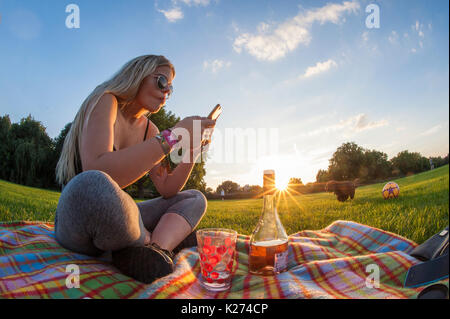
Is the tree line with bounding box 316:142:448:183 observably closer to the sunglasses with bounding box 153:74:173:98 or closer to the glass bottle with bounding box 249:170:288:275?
the glass bottle with bounding box 249:170:288:275

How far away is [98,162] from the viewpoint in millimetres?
1206

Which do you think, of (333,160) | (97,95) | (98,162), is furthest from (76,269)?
(333,160)

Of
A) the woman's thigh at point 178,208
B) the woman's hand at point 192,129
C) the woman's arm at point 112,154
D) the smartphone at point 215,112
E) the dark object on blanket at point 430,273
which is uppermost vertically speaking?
the smartphone at point 215,112

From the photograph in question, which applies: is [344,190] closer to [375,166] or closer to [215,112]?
[375,166]

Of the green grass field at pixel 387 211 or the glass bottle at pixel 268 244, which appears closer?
the glass bottle at pixel 268 244

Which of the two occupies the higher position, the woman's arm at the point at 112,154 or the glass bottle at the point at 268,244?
the woman's arm at the point at 112,154

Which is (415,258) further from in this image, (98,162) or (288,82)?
Answer: (98,162)

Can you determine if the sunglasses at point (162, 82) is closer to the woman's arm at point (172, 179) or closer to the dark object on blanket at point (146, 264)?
the woman's arm at point (172, 179)

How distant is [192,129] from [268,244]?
2.06 ft

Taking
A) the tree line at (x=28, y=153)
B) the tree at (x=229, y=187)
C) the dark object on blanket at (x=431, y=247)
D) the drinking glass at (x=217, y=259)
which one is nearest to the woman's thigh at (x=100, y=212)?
the drinking glass at (x=217, y=259)

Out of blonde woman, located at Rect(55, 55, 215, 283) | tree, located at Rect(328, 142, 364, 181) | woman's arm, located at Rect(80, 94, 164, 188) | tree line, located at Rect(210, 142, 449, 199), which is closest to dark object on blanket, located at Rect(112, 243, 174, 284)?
blonde woman, located at Rect(55, 55, 215, 283)

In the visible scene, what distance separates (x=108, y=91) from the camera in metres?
1.45

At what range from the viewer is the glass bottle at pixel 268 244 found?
1.25 meters
